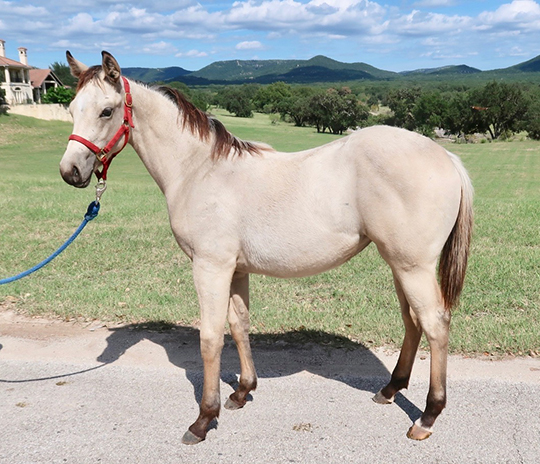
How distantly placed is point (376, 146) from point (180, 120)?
5.15 feet

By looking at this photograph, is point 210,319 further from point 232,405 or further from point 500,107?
point 500,107

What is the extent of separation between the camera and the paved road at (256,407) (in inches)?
137

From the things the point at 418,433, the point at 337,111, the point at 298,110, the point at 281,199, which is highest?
the point at 298,110

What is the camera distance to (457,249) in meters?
3.81

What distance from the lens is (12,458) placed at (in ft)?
11.3

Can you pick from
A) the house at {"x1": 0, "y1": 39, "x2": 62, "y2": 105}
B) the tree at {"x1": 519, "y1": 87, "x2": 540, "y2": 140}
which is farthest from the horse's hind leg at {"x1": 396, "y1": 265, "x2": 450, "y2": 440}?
the tree at {"x1": 519, "y1": 87, "x2": 540, "y2": 140}

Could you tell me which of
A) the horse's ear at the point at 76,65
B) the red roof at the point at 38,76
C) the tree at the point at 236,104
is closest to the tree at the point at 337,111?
the tree at the point at 236,104

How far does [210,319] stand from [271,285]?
3.25 meters

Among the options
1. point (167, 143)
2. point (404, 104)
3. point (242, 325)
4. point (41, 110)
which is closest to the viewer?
point (167, 143)

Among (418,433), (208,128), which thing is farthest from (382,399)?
(208,128)

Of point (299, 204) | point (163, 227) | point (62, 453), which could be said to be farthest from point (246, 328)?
point (163, 227)

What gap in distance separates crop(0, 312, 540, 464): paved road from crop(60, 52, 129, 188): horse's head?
1885mm

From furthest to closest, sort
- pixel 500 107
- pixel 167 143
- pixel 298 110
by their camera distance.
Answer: pixel 298 110 → pixel 500 107 → pixel 167 143

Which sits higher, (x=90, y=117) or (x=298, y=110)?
(x=298, y=110)
